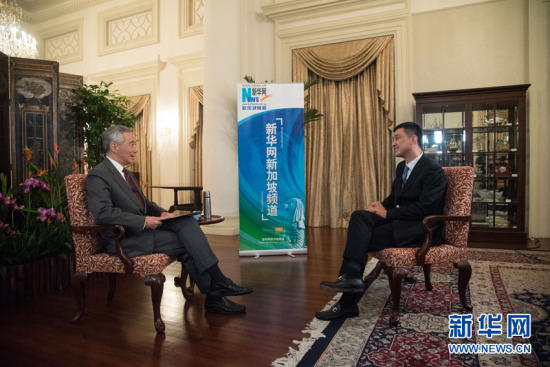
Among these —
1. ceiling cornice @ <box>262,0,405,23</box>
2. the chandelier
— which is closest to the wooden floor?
ceiling cornice @ <box>262,0,405,23</box>

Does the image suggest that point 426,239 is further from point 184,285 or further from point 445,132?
point 445,132

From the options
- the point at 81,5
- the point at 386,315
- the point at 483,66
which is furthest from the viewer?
the point at 81,5

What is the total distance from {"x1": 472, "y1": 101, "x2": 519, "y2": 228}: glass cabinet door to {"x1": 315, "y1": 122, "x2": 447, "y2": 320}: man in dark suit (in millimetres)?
Answer: 2949

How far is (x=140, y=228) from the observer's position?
233 cm

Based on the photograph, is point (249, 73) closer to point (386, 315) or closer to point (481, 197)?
point (481, 197)

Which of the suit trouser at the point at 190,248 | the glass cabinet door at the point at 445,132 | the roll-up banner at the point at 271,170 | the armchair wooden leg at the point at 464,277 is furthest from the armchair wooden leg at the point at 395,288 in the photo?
the glass cabinet door at the point at 445,132

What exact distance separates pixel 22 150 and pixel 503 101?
6.08 meters

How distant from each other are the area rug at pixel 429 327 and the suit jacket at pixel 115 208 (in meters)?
1.16

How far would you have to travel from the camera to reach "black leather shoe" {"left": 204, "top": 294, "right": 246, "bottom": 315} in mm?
2518

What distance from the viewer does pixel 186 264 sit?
2512 mm

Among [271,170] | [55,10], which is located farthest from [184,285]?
[55,10]

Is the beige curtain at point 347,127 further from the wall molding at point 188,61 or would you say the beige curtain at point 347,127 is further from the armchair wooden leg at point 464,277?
the armchair wooden leg at point 464,277

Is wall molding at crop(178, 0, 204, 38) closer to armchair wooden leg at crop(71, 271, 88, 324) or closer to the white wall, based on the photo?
the white wall

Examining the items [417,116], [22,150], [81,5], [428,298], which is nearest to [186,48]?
[81,5]
